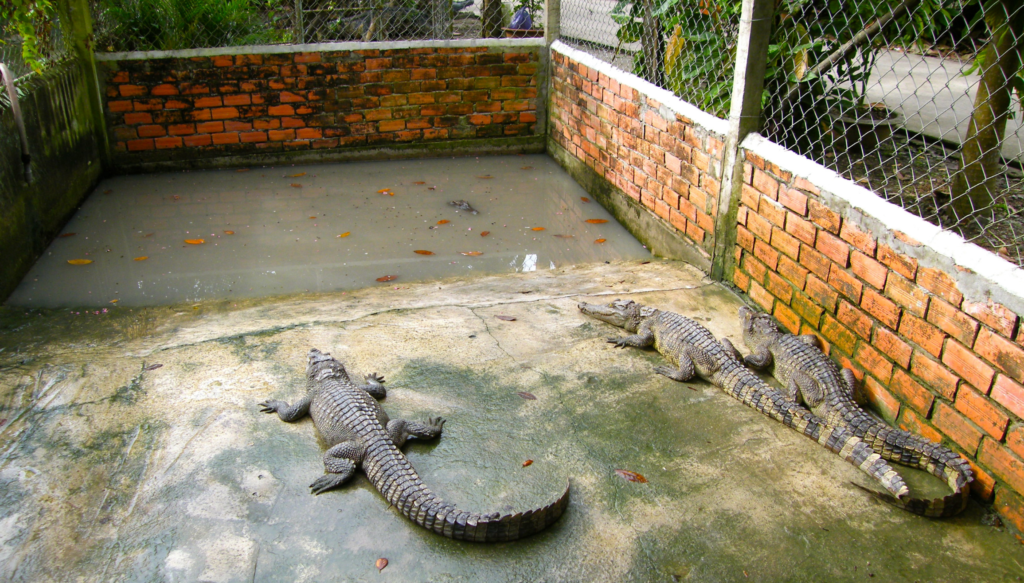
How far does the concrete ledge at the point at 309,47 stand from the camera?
21.9ft

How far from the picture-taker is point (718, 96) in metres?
4.66

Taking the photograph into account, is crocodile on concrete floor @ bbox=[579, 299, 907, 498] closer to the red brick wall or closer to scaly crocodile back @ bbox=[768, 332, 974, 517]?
scaly crocodile back @ bbox=[768, 332, 974, 517]

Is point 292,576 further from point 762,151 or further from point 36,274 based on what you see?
point 36,274

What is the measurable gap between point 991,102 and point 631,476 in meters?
3.28

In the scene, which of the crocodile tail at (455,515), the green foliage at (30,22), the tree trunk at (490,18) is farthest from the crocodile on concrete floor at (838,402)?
the green foliage at (30,22)

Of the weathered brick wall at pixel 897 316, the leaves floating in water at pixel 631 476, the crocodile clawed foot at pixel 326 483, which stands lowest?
the leaves floating in water at pixel 631 476

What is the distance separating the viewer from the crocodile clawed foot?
8.88 ft

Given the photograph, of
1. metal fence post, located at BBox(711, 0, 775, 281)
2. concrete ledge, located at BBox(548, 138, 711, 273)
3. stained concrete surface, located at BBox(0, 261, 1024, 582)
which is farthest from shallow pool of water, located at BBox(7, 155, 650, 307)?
metal fence post, located at BBox(711, 0, 775, 281)

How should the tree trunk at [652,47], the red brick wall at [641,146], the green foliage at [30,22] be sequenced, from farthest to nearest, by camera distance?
the tree trunk at [652,47]
the green foliage at [30,22]
the red brick wall at [641,146]

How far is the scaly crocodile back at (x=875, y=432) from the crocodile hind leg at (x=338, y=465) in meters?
2.04

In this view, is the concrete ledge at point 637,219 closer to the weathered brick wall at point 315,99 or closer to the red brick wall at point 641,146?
the red brick wall at point 641,146

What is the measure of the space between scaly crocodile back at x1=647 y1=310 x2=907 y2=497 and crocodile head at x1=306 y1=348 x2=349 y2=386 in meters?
1.67

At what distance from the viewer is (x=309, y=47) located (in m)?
6.99

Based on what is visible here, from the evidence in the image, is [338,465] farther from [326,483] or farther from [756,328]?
[756,328]
